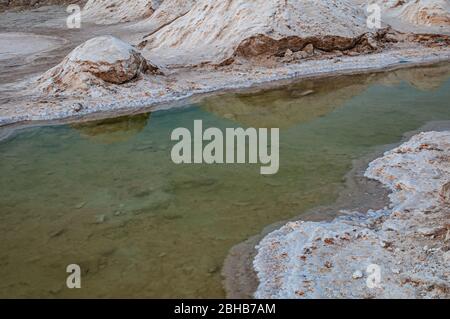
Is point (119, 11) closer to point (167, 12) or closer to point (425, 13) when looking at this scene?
point (167, 12)

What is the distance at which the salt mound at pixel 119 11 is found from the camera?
20.8 metres

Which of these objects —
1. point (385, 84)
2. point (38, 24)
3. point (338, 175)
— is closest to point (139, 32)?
point (38, 24)

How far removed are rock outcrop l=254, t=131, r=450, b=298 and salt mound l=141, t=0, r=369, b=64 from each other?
6811 millimetres

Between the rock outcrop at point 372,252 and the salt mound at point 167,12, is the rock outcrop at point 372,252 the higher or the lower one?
the lower one

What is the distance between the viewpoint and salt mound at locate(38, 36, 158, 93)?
930cm

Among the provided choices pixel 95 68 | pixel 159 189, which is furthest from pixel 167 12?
pixel 159 189

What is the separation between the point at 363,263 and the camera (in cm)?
398

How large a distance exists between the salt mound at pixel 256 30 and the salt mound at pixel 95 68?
202 centimetres

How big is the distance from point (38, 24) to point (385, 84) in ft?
55.4

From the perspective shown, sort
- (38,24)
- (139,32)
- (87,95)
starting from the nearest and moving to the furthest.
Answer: (87,95), (139,32), (38,24)

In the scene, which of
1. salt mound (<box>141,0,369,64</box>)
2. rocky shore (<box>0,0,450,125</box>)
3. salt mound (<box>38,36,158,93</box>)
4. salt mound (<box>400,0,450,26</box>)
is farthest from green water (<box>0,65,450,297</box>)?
salt mound (<box>400,0,450,26</box>)

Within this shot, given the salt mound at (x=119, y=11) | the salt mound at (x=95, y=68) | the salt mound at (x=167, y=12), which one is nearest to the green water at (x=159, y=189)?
the salt mound at (x=95, y=68)

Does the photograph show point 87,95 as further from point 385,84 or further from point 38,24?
point 38,24

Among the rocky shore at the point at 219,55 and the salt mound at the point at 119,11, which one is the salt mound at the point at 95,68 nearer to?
the rocky shore at the point at 219,55
